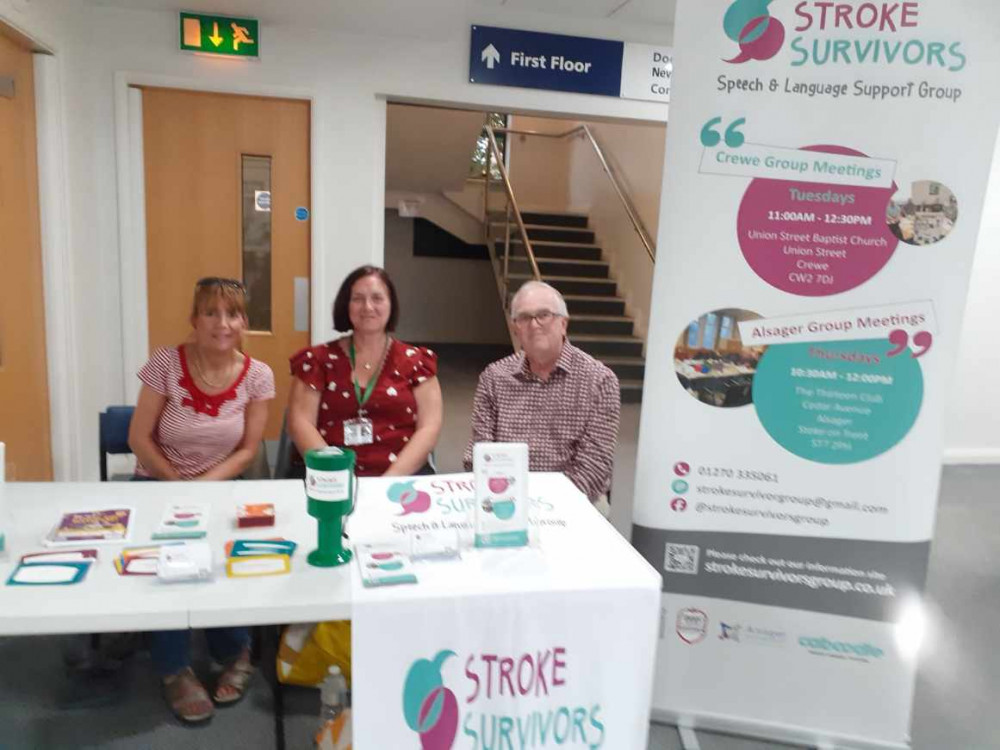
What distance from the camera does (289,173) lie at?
3.68m

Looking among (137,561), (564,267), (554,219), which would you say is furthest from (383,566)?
(554,219)

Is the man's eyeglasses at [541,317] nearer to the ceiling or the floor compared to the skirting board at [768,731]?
nearer to the ceiling

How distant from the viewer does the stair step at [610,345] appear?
6.20 m

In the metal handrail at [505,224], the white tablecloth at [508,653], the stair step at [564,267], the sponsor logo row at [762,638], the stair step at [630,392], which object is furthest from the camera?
the stair step at [564,267]

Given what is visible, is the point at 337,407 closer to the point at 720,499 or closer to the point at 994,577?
the point at 720,499

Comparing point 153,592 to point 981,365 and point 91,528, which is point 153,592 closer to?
point 91,528

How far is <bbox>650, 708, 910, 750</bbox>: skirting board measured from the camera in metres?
1.98

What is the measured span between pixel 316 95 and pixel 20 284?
1596 mm

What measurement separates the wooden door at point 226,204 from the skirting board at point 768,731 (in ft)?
8.81

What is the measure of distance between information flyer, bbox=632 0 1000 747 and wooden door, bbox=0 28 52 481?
8.17ft

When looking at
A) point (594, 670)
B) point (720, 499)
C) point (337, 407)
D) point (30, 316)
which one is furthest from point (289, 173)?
point (594, 670)

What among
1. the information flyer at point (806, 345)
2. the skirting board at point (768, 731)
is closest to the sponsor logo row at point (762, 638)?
the information flyer at point (806, 345)

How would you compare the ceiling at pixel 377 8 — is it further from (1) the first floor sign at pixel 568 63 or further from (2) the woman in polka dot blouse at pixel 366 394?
(2) the woman in polka dot blouse at pixel 366 394

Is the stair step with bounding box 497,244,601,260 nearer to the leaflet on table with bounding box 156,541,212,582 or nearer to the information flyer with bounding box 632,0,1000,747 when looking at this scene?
the information flyer with bounding box 632,0,1000,747
